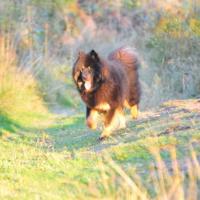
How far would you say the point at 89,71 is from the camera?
11.8 metres

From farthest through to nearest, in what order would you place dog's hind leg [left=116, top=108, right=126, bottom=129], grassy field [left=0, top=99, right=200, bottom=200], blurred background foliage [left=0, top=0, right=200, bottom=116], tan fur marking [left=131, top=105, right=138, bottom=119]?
blurred background foliage [left=0, top=0, right=200, bottom=116] < tan fur marking [left=131, top=105, right=138, bottom=119] < dog's hind leg [left=116, top=108, right=126, bottom=129] < grassy field [left=0, top=99, right=200, bottom=200]

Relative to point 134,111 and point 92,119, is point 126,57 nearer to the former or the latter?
point 134,111

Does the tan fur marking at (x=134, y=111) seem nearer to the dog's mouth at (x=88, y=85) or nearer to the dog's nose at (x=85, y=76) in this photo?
the dog's mouth at (x=88, y=85)

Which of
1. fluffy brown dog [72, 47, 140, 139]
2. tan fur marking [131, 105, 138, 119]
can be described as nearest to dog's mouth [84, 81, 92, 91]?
fluffy brown dog [72, 47, 140, 139]

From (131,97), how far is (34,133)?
6.92 feet

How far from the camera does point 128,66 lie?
13734 mm

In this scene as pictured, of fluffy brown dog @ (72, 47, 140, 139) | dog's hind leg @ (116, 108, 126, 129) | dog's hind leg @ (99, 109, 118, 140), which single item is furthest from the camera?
dog's hind leg @ (116, 108, 126, 129)

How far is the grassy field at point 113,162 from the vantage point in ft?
24.3

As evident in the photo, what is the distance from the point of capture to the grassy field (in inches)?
292

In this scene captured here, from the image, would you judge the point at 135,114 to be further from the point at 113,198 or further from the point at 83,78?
the point at 113,198

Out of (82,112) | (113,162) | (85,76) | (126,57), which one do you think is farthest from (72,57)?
(113,162)

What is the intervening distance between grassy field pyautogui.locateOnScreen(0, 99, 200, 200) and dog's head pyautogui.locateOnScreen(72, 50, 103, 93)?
881 mm

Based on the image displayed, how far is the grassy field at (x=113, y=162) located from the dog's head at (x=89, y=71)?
881mm

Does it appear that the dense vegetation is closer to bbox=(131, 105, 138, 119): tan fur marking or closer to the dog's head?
bbox=(131, 105, 138, 119): tan fur marking
